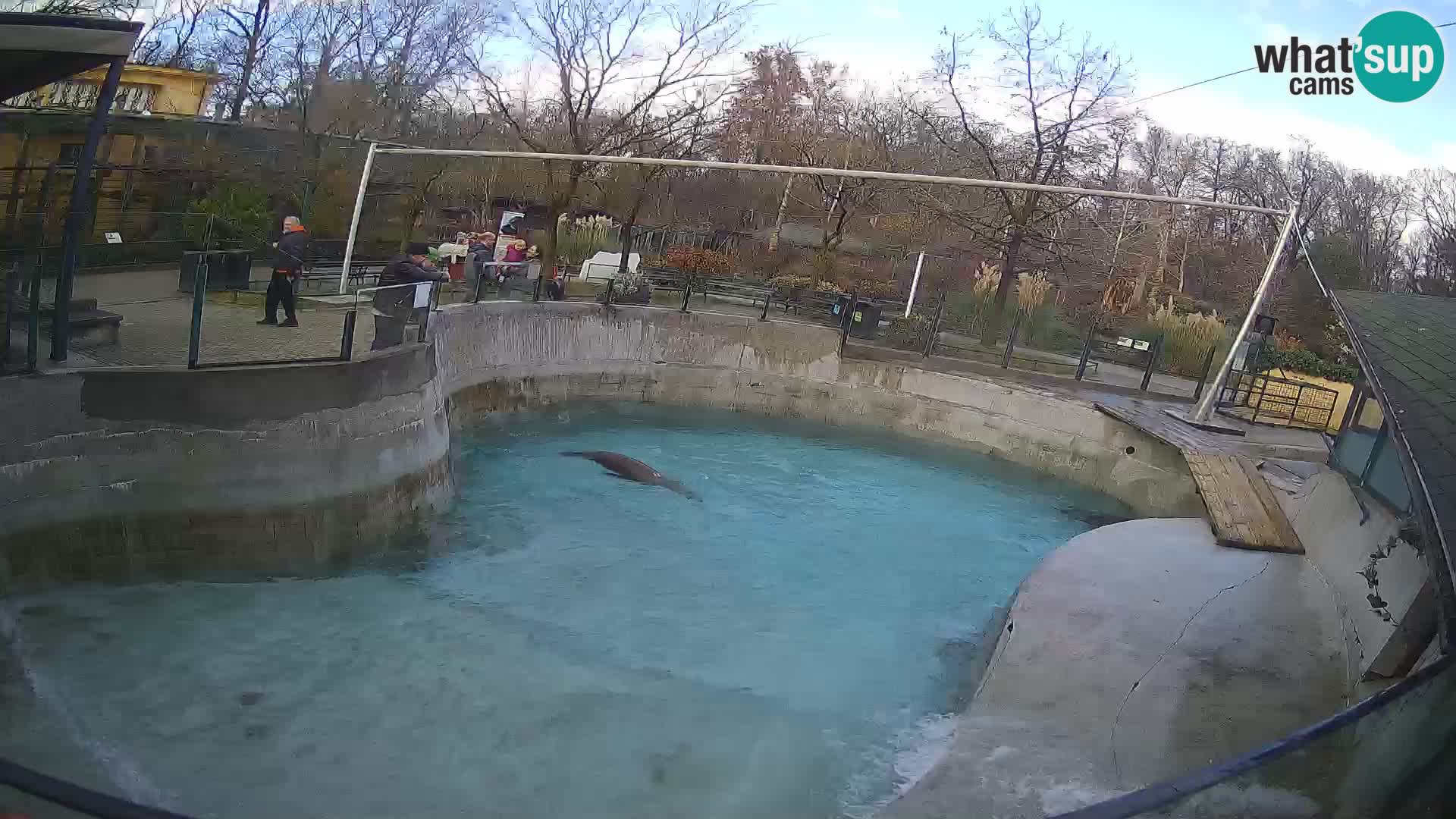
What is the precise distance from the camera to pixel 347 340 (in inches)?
420

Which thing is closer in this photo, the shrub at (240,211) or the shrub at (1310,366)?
the shrub at (240,211)

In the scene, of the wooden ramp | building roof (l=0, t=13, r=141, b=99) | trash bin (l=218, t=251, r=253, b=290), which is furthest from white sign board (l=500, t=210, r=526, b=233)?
the wooden ramp

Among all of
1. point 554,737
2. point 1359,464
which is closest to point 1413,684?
point 554,737

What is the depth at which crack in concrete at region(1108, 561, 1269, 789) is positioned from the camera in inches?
249

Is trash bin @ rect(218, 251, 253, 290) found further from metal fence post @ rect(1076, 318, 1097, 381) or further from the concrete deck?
metal fence post @ rect(1076, 318, 1097, 381)

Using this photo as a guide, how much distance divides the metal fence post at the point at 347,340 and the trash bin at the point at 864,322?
11628 mm

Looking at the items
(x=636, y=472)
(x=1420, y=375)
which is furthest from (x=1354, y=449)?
(x=636, y=472)

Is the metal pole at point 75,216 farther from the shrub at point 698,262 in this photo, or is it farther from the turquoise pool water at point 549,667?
the shrub at point 698,262

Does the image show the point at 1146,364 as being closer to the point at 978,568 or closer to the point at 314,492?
the point at 978,568

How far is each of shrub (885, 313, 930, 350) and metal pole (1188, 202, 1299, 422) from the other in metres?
5.19

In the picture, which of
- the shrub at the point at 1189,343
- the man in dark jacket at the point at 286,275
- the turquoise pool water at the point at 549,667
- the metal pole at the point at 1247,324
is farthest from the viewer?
the shrub at the point at 1189,343

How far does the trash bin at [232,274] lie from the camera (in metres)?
9.87

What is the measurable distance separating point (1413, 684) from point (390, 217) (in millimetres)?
21608

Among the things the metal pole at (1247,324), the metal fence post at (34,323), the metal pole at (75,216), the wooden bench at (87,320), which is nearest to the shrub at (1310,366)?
the metal pole at (1247,324)
